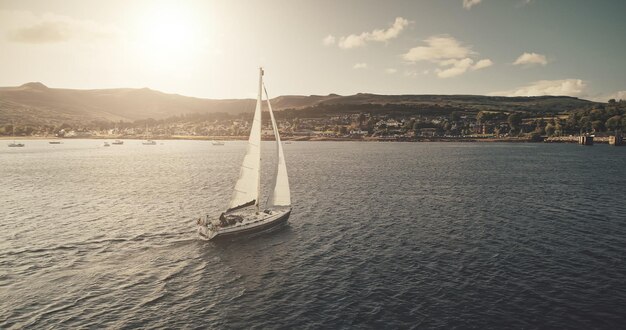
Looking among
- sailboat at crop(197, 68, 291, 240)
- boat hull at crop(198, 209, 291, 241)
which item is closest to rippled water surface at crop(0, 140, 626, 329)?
boat hull at crop(198, 209, 291, 241)

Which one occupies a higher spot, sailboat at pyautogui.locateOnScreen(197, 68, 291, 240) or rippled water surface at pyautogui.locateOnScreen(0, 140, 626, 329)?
sailboat at pyautogui.locateOnScreen(197, 68, 291, 240)

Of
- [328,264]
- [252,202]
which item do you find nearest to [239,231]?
[252,202]

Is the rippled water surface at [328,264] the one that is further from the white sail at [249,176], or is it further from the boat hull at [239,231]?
the white sail at [249,176]

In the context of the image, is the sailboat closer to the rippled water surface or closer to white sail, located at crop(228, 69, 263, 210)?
white sail, located at crop(228, 69, 263, 210)

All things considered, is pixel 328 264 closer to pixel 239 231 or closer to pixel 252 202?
pixel 239 231

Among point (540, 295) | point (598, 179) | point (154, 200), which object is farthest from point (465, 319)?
point (598, 179)

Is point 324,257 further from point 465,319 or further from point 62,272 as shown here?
point 62,272
